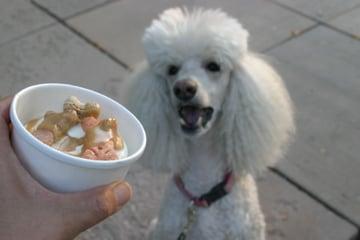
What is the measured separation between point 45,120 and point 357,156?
2.26 meters

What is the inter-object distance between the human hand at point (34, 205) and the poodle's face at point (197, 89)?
79 cm

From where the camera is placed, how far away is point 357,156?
123 inches

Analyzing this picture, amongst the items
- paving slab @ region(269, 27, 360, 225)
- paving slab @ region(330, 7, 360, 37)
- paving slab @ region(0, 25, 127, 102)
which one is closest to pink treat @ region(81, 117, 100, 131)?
paving slab @ region(269, 27, 360, 225)

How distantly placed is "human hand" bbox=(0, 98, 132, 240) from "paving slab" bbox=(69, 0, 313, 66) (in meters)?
2.65

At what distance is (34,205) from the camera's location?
1286mm

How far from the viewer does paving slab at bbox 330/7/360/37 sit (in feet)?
13.7

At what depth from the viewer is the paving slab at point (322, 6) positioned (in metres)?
4.37

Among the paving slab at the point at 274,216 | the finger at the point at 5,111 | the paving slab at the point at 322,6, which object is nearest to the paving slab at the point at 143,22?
the paving slab at the point at 322,6

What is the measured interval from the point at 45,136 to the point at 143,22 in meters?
3.15

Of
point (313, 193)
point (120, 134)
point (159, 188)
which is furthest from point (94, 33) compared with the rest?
point (120, 134)

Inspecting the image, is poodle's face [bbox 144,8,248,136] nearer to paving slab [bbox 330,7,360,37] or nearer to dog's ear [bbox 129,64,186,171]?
dog's ear [bbox 129,64,186,171]

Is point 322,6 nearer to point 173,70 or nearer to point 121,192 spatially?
point 173,70

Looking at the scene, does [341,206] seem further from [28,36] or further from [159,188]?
[28,36]

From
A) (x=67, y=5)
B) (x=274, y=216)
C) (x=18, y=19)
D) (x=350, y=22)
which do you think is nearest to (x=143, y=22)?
(x=67, y=5)
